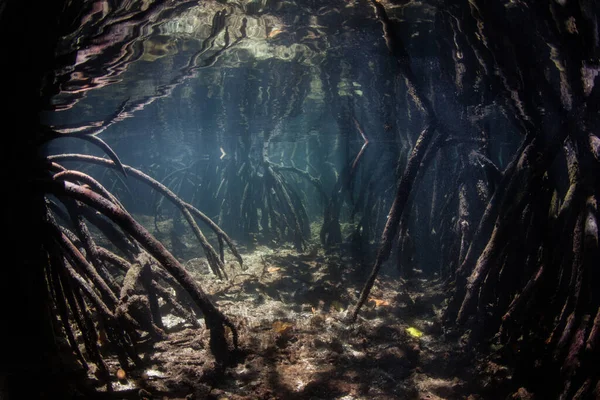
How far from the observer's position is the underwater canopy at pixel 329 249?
7.82 feet

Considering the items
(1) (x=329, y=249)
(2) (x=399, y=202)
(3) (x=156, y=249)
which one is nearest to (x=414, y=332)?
(2) (x=399, y=202)

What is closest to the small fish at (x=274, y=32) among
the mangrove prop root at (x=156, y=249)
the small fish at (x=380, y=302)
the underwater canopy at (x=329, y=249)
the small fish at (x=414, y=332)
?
the underwater canopy at (x=329, y=249)

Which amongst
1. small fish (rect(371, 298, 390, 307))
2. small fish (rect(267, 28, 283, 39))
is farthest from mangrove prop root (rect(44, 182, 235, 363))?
small fish (rect(267, 28, 283, 39))

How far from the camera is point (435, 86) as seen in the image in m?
8.62

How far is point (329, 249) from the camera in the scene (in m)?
9.30

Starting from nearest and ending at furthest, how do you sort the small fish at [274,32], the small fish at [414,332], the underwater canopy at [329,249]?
the underwater canopy at [329,249] < the small fish at [414,332] < the small fish at [274,32]

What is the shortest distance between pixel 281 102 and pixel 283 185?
430cm

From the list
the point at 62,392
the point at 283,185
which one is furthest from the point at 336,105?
the point at 62,392

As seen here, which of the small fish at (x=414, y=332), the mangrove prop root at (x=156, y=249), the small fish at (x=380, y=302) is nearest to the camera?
the mangrove prop root at (x=156, y=249)

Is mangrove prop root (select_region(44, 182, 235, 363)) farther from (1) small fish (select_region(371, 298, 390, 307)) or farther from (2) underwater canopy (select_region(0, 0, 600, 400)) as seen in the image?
(1) small fish (select_region(371, 298, 390, 307))

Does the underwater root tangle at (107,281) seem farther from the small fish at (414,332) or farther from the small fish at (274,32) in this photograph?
the small fish at (274,32)

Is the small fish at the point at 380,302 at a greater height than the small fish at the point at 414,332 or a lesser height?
greater

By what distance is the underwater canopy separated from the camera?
7.82ft

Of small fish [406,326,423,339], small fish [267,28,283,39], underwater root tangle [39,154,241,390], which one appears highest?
small fish [267,28,283,39]
